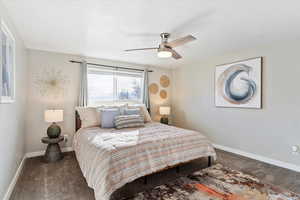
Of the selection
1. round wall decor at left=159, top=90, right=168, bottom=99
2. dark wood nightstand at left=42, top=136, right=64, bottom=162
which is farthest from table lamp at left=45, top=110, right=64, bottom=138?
round wall decor at left=159, top=90, right=168, bottom=99

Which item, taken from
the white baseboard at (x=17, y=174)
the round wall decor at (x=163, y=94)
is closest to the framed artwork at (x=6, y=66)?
the white baseboard at (x=17, y=174)

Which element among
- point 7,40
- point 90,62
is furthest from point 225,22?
point 90,62

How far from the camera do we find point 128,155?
199 centimetres

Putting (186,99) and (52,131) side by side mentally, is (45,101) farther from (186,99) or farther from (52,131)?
(186,99)

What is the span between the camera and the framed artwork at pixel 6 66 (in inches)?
68.6

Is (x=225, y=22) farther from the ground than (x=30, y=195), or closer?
farther from the ground

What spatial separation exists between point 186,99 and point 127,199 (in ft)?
11.5

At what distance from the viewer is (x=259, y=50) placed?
3242 millimetres

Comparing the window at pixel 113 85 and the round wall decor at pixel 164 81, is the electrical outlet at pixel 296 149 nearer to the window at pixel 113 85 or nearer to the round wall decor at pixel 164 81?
the round wall decor at pixel 164 81

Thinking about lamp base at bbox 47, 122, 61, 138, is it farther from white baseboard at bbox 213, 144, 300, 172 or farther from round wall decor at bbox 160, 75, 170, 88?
white baseboard at bbox 213, 144, 300, 172

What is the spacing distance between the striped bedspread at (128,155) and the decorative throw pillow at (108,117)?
60cm

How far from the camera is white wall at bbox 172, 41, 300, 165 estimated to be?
284 cm

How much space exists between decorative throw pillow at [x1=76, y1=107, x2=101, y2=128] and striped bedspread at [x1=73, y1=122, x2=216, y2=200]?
2.43 ft

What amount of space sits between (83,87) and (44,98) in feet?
2.80
